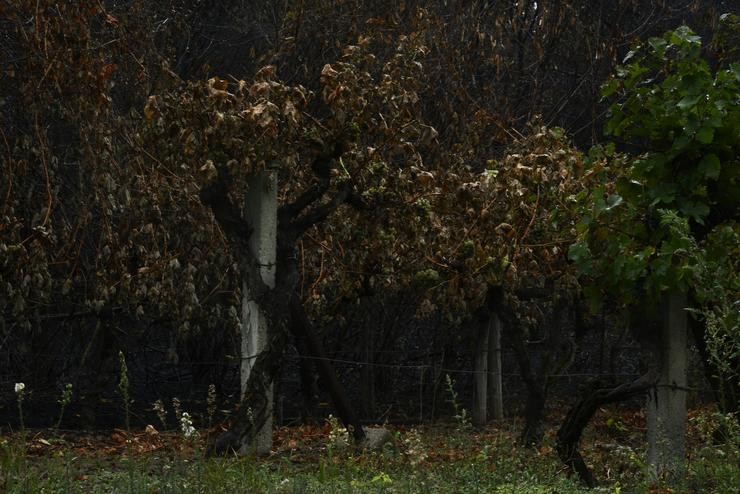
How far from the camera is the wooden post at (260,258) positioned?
9.69m

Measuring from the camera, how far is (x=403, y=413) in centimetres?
1653

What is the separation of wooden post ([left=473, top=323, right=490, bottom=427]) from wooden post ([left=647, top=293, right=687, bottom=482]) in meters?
7.13

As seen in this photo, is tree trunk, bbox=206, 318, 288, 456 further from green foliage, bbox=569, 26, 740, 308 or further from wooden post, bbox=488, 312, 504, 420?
wooden post, bbox=488, 312, 504, 420

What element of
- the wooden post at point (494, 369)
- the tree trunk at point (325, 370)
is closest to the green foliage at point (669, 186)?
the tree trunk at point (325, 370)

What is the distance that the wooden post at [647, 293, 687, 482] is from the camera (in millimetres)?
7379

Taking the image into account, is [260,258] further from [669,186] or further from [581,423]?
[669,186]

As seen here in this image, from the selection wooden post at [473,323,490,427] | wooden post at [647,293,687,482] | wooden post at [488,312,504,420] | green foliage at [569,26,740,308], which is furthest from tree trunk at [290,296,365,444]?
wooden post at [488,312,504,420]

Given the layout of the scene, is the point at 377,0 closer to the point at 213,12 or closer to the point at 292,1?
the point at 292,1

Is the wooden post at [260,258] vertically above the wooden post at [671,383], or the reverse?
the wooden post at [260,258]

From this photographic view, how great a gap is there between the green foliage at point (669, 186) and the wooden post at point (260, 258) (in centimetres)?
315

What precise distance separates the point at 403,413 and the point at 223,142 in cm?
840

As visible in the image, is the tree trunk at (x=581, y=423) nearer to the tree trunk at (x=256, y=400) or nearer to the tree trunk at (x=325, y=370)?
the tree trunk at (x=256, y=400)

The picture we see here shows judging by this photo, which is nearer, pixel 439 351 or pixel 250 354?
pixel 250 354

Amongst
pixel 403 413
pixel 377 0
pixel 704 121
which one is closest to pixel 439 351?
pixel 403 413
